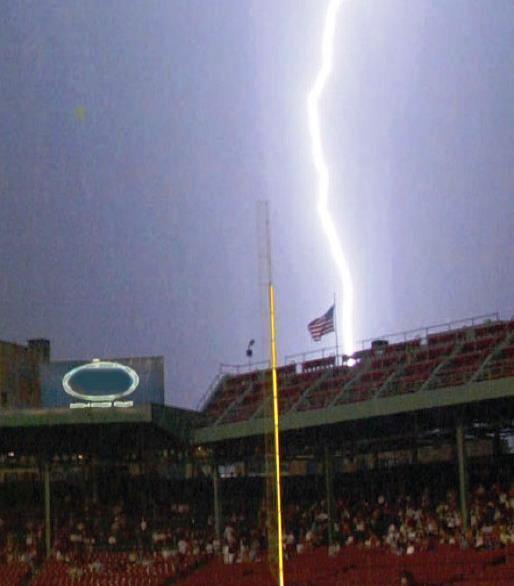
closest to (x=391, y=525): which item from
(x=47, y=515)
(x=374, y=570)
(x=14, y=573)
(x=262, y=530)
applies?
(x=374, y=570)

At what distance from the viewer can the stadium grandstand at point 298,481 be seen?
94.9ft

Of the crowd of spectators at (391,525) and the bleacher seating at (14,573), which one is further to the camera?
the bleacher seating at (14,573)

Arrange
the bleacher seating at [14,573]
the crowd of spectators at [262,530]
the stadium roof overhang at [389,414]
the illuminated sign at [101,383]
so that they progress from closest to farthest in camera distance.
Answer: the stadium roof overhang at [389,414] < the crowd of spectators at [262,530] < the bleacher seating at [14,573] < the illuminated sign at [101,383]

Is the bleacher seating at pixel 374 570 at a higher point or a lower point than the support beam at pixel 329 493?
lower

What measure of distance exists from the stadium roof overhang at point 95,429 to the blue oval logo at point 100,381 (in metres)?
1.06

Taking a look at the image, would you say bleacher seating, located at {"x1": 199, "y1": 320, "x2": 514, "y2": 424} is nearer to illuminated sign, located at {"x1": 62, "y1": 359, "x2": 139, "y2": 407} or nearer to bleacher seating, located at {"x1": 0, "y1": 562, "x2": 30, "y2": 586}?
illuminated sign, located at {"x1": 62, "y1": 359, "x2": 139, "y2": 407}

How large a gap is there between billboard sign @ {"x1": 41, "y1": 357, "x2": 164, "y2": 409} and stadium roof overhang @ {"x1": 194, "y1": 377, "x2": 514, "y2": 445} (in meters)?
2.90

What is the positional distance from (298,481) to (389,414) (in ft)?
34.9

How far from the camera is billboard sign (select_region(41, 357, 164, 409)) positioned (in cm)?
3646

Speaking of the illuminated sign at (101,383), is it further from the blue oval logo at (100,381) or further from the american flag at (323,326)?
the american flag at (323,326)

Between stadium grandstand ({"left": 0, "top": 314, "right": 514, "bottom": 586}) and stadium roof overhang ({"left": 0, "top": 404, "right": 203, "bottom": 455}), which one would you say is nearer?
stadium grandstand ({"left": 0, "top": 314, "right": 514, "bottom": 586})

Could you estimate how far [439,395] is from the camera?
28.4m

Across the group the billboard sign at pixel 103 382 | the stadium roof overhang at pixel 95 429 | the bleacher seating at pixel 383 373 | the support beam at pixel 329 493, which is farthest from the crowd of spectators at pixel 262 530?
the billboard sign at pixel 103 382

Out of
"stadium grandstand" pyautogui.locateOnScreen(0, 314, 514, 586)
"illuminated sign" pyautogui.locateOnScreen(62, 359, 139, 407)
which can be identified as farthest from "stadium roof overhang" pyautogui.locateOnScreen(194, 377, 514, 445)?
"illuminated sign" pyautogui.locateOnScreen(62, 359, 139, 407)
